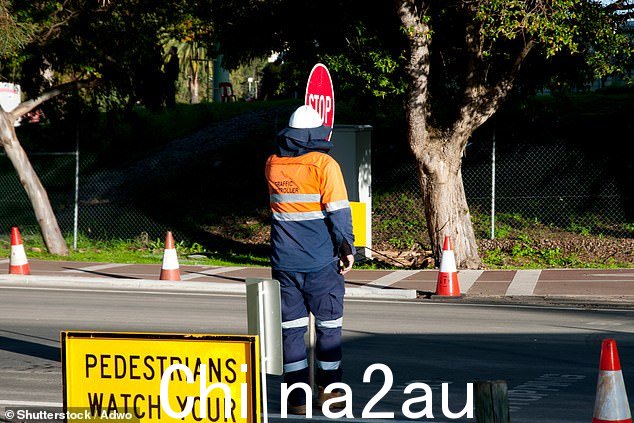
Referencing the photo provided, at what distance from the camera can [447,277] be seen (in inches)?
588

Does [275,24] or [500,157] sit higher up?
[275,24]

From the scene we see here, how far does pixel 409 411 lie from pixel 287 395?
890mm

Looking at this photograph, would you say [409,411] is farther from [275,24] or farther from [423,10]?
[275,24]

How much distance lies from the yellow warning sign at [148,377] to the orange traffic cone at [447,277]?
10019 millimetres

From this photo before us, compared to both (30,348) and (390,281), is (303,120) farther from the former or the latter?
(390,281)

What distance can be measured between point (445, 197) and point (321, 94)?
30.2 ft

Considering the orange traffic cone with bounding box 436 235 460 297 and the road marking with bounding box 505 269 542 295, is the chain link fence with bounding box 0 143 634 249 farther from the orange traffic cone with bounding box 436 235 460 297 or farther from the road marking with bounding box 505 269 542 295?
the orange traffic cone with bounding box 436 235 460 297

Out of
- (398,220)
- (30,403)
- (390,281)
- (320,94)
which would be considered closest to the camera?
(30,403)

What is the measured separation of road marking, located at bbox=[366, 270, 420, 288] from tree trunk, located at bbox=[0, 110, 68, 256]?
6.88 m

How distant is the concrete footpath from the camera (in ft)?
49.8

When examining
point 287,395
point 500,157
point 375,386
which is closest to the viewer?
point 287,395

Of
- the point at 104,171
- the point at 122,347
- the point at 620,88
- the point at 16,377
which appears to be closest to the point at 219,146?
the point at 104,171

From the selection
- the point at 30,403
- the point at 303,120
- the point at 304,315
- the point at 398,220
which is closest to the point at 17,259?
the point at 398,220

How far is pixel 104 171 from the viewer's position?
31172 mm
